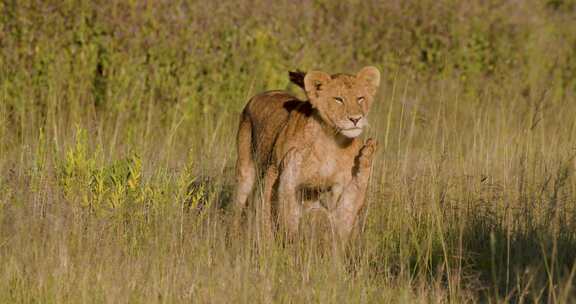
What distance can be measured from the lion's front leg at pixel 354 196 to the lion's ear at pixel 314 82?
45cm

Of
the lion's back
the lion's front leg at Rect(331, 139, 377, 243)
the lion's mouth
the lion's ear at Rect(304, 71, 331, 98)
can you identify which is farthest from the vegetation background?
the lion's ear at Rect(304, 71, 331, 98)

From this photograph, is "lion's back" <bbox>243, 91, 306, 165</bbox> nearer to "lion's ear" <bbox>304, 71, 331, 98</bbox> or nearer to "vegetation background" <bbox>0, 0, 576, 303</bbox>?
"lion's ear" <bbox>304, 71, 331, 98</bbox>

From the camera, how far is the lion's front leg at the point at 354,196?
677 centimetres

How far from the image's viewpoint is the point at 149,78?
11188 millimetres

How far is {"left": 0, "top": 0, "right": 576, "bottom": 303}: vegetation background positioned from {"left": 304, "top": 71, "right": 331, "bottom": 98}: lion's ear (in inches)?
32.7

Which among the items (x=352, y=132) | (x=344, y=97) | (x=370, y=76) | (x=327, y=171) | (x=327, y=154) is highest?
(x=370, y=76)

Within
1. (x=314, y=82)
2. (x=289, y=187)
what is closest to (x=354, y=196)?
(x=289, y=187)

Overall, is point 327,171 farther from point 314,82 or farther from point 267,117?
point 267,117

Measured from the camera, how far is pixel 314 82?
22.4ft

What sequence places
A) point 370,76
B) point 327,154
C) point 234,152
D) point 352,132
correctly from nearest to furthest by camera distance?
point 352,132, point 327,154, point 370,76, point 234,152

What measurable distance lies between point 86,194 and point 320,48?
5.74m

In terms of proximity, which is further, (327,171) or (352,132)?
(327,171)

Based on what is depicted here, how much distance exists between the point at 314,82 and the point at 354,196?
2.45 ft

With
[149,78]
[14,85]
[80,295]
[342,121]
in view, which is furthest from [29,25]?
[80,295]
